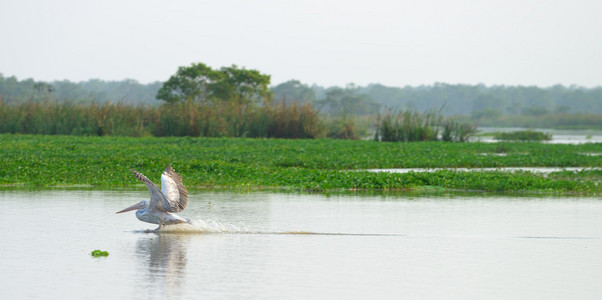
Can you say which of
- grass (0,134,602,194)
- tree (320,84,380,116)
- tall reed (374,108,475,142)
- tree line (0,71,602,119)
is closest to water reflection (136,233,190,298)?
grass (0,134,602,194)

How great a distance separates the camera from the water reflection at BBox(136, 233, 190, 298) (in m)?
8.36

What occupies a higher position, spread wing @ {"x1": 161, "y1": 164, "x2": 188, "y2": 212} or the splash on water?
spread wing @ {"x1": 161, "y1": 164, "x2": 188, "y2": 212}

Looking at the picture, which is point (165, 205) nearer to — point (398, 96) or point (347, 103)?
point (347, 103)

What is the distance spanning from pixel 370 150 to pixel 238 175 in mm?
9633

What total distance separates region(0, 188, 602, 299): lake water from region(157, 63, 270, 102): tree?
33074 millimetres

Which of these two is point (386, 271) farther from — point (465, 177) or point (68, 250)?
point (465, 177)

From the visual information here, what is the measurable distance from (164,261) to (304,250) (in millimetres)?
1747

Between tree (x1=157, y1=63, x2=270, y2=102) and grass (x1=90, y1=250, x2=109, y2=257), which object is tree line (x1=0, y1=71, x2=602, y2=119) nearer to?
tree (x1=157, y1=63, x2=270, y2=102)

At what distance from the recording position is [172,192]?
11570 millimetres

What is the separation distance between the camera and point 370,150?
28000 mm

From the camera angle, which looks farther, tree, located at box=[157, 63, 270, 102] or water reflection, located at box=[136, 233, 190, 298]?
tree, located at box=[157, 63, 270, 102]

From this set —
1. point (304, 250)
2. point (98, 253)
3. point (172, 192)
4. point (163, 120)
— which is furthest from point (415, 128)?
point (98, 253)

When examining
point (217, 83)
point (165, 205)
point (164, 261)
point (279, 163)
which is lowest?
point (164, 261)

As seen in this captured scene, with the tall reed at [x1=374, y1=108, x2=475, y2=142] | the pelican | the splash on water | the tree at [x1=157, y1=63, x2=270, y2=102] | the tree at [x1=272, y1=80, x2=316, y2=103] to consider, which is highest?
the tree at [x1=272, y1=80, x2=316, y2=103]
